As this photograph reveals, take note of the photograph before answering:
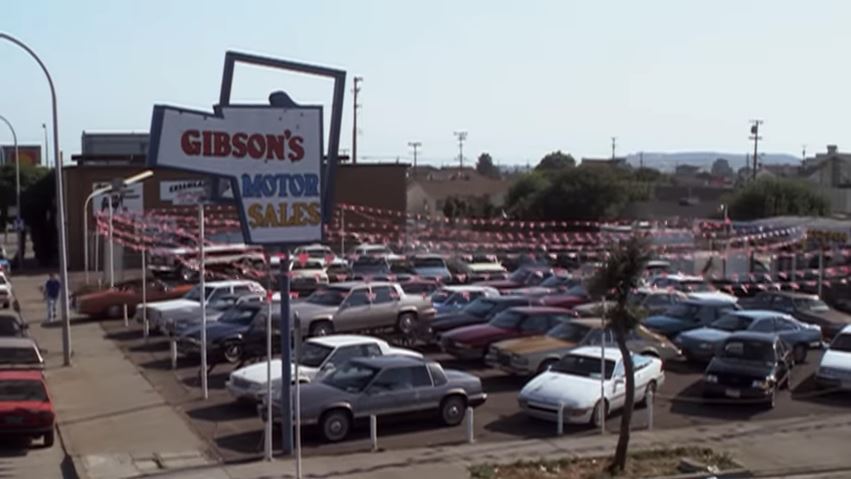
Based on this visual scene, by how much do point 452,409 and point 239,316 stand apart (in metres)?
9.36

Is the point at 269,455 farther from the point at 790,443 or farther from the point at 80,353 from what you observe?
the point at 80,353

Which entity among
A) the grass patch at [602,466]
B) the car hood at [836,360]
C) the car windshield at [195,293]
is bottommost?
the grass patch at [602,466]

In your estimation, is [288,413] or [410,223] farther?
[410,223]

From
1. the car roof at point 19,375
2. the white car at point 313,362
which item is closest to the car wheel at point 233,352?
the white car at point 313,362

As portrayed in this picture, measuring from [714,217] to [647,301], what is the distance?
39927 mm

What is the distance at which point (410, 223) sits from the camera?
6494 centimetres

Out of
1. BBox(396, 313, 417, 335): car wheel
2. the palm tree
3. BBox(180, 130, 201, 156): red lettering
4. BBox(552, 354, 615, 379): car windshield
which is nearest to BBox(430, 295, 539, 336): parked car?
BBox(396, 313, 417, 335): car wheel

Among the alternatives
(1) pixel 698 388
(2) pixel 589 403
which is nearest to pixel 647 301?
(1) pixel 698 388

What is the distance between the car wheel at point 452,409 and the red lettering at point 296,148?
5.29 metres

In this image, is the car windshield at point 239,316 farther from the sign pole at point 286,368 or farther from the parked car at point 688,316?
the parked car at point 688,316

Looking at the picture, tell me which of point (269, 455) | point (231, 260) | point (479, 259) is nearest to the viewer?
point (269, 455)

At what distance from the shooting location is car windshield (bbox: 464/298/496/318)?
1171 inches

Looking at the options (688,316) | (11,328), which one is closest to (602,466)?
(688,316)

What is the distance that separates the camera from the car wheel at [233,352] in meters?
26.2
